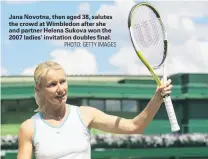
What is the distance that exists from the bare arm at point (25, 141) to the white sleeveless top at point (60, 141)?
4cm

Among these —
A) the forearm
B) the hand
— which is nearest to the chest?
the forearm

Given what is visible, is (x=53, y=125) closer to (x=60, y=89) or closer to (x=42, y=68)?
(x=60, y=89)

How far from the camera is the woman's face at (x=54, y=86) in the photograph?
463 centimetres

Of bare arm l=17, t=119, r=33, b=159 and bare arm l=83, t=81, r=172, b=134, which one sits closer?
bare arm l=17, t=119, r=33, b=159

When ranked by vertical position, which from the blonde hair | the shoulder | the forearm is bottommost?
the shoulder

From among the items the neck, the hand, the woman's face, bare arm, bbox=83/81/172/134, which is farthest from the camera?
the hand

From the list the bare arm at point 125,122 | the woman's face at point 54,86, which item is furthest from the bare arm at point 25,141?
the bare arm at point 125,122

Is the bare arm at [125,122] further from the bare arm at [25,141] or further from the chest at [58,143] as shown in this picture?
the bare arm at [25,141]

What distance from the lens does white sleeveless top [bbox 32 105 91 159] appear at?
467 cm

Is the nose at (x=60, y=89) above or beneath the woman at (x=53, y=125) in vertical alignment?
above

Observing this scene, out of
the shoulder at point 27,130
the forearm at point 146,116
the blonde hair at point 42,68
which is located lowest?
the shoulder at point 27,130

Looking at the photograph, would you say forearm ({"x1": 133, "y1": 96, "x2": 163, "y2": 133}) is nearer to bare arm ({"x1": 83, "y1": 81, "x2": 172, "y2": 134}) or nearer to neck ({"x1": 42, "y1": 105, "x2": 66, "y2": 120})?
bare arm ({"x1": 83, "y1": 81, "x2": 172, "y2": 134})

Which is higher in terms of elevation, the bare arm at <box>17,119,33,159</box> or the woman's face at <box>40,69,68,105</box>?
the woman's face at <box>40,69,68,105</box>

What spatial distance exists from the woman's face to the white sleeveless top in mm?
215
